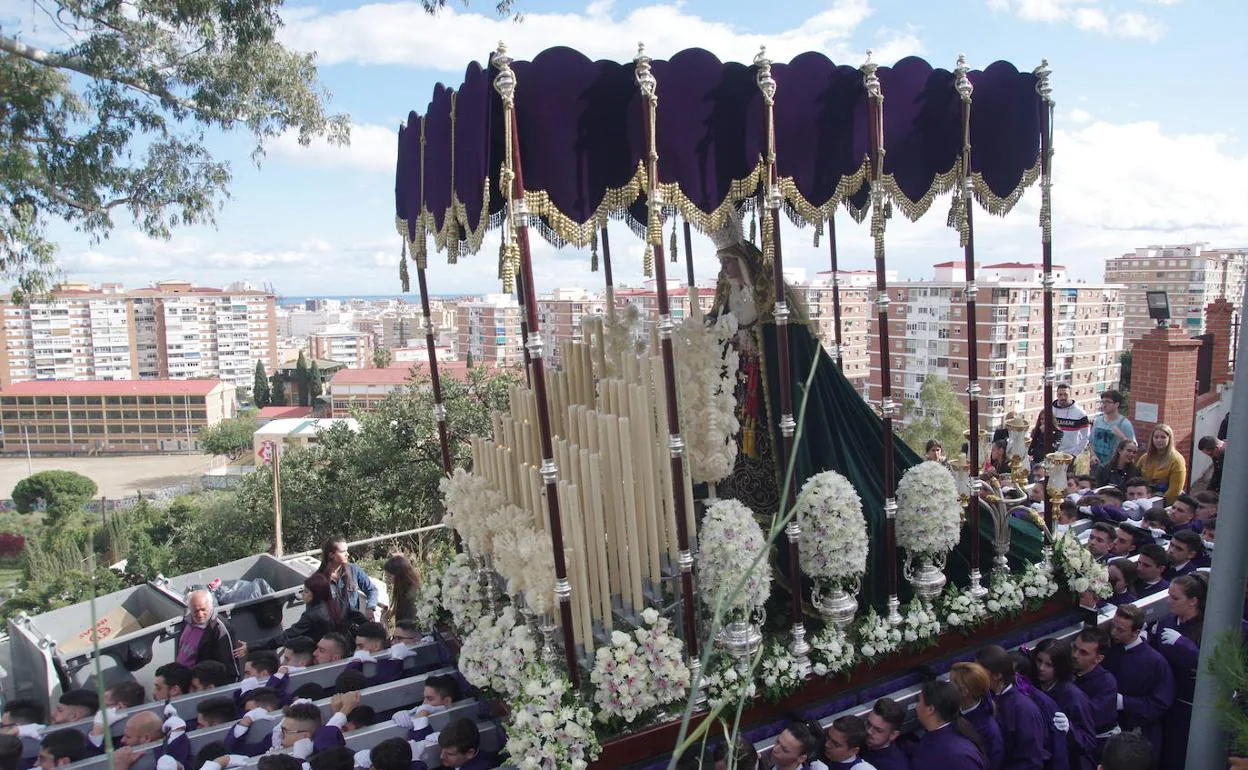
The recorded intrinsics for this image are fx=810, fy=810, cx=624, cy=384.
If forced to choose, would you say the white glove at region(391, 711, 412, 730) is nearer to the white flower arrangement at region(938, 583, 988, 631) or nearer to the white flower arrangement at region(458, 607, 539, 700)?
the white flower arrangement at region(458, 607, 539, 700)

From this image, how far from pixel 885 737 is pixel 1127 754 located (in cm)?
95

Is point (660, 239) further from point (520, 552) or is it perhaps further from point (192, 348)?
point (192, 348)

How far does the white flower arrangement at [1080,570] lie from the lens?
5.16m

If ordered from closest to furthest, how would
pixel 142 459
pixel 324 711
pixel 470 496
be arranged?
pixel 324 711 < pixel 470 496 < pixel 142 459

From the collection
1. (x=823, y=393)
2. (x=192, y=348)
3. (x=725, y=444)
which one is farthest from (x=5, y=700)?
(x=192, y=348)

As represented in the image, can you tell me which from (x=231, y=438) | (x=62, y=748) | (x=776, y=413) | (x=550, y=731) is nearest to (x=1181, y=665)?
(x=776, y=413)

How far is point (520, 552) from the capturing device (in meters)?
3.91

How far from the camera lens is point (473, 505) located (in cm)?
490

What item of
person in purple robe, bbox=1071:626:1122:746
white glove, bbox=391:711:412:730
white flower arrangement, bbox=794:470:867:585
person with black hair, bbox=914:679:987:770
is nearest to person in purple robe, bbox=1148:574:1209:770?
person in purple robe, bbox=1071:626:1122:746

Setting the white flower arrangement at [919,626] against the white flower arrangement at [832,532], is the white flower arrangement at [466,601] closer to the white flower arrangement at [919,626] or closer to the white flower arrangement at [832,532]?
the white flower arrangement at [832,532]

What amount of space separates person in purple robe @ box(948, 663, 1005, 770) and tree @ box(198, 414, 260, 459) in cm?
6438

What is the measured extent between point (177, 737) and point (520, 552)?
1970 mm

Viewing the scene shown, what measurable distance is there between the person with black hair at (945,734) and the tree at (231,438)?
6440cm

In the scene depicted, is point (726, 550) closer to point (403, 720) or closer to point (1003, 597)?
point (403, 720)
